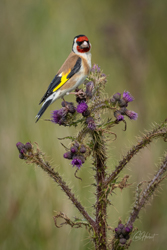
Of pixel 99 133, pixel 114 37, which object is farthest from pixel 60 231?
pixel 114 37

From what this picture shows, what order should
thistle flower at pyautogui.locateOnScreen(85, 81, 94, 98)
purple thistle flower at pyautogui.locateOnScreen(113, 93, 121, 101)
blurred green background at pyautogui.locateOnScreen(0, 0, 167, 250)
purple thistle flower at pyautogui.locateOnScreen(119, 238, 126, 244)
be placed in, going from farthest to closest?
blurred green background at pyautogui.locateOnScreen(0, 0, 167, 250) < thistle flower at pyautogui.locateOnScreen(85, 81, 94, 98) < purple thistle flower at pyautogui.locateOnScreen(113, 93, 121, 101) < purple thistle flower at pyautogui.locateOnScreen(119, 238, 126, 244)

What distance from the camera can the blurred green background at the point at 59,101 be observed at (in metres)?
4.32

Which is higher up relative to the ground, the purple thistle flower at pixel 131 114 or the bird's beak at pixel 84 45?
the bird's beak at pixel 84 45

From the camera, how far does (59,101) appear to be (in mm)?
5738

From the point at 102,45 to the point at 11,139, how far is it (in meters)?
2.38

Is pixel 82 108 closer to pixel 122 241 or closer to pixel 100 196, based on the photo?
pixel 100 196

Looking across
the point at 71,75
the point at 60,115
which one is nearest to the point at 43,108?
the point at 71,75

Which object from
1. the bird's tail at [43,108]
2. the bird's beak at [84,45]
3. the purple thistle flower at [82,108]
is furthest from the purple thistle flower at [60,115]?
the bird's beak at [84,45]

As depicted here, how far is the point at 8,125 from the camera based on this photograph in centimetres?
527

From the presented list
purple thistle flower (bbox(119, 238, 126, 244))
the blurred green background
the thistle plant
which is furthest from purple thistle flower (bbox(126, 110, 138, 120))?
the blurred green background

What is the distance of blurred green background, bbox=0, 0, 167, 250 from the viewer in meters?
4.32

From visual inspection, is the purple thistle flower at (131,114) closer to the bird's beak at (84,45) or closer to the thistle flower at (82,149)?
the thistle flower at (82,149)

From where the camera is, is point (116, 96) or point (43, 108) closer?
point (116, 96)

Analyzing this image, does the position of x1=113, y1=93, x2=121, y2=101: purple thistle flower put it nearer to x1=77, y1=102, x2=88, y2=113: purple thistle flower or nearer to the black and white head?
x1=77, y1=102, x2=88, y2=113: purple thistle flower
